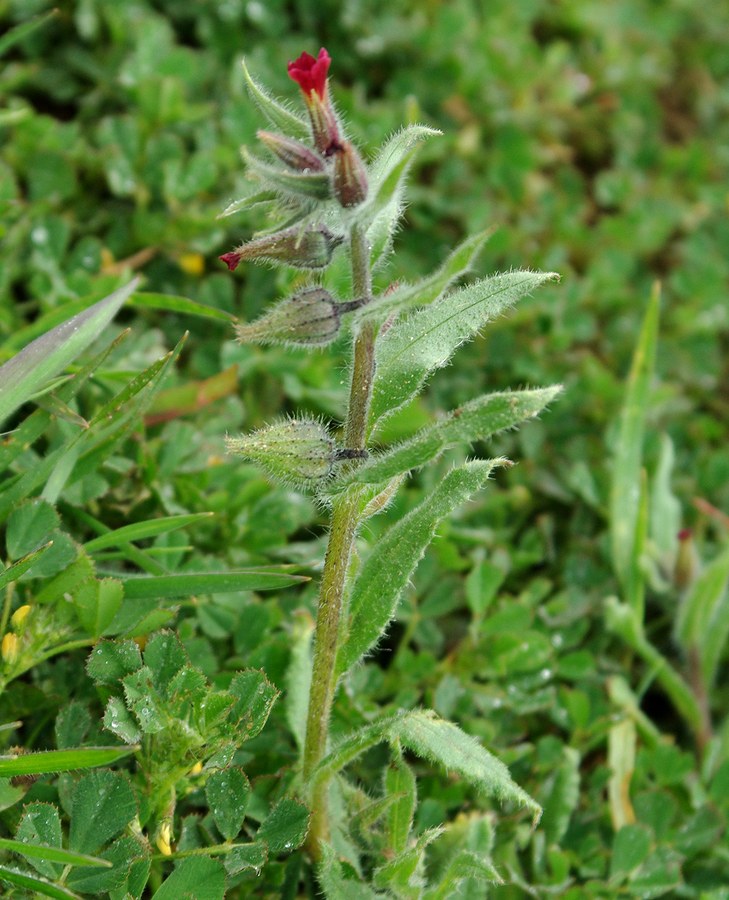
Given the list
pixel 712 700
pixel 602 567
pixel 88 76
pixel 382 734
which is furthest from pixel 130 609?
pixel 88 76

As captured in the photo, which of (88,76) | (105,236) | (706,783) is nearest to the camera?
(706,783)

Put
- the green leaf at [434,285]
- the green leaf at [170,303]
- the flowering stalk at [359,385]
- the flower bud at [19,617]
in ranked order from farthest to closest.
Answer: the green leaf at [170,303], the flower bud at [19,617], the flowering stalk at [359,385], the green leaf at [434,285]

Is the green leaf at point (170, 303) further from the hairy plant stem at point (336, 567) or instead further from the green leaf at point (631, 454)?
the green leaf at point (631, 454)

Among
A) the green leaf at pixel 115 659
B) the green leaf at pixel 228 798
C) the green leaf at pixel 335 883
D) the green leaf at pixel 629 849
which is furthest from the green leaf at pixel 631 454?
the green leaf at pixel 115 659

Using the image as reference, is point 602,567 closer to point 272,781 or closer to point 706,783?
point 706,783

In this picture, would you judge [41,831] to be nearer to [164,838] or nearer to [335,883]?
[164,838]

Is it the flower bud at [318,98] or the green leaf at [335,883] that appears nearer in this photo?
the flower bud at [318,98]

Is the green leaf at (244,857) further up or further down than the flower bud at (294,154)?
further down
